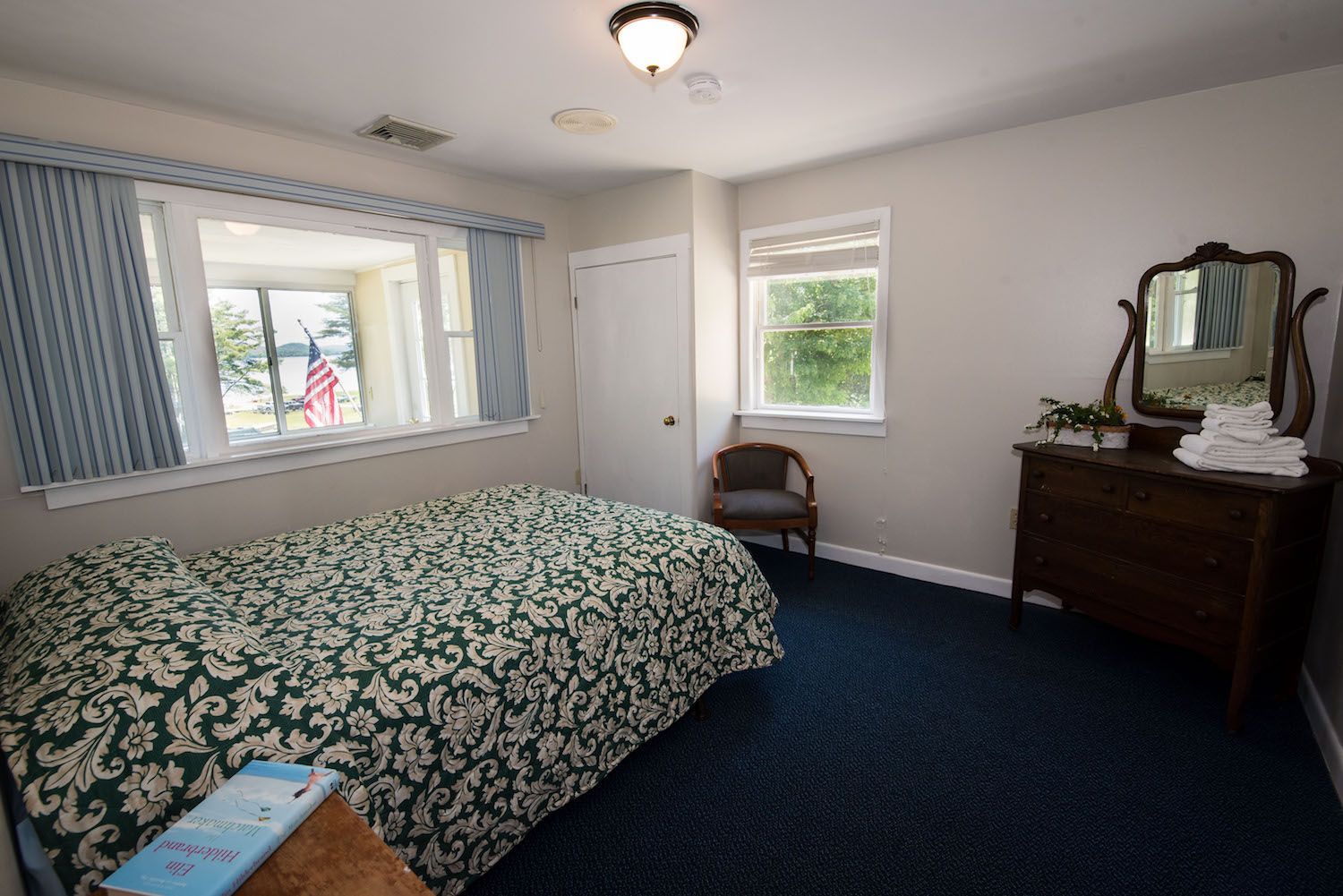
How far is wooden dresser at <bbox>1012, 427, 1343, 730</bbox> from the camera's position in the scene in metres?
2.02

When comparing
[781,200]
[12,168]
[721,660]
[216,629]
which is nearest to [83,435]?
[12,168]

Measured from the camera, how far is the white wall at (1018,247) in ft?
7.72

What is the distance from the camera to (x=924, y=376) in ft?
11.0

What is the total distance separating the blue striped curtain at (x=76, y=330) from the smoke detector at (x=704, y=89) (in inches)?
93.0

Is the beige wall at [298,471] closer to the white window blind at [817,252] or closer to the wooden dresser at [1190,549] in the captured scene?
the white window blind at [817,252]

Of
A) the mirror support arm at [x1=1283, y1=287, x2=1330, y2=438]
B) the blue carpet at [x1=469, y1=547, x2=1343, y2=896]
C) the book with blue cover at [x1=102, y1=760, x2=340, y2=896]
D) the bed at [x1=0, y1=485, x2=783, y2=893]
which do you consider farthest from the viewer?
the mirror support arm at [x1=1283, y1=287, x2=1330, y2=438]

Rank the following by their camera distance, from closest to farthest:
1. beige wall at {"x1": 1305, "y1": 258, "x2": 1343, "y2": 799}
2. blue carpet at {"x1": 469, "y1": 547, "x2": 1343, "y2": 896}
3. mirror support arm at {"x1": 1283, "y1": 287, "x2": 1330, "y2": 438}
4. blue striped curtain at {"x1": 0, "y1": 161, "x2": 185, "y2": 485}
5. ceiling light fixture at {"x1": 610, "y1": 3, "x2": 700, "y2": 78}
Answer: blue carpet at {"x1": 469, "y1": 547, "x2": 1343, "y2": 896} → ceiling light fixture at {"x1": 610, "y1": 3, "x2": 700, "y2": 78} → beige wall at {"x1": 1305, "y1": 258, "x2": 1343, "y2": 799} → blue striped curtain at {"x1": 0, "y1": 161, "x2": 185, "y2": 485} → mirror support arm at {"x1": 1283, "y1": 287, "x2": 1330, "y2": 438}

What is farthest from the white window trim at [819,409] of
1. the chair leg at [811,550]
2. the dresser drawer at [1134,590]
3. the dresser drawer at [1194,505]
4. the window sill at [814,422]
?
the dresser drawer at [1194,505]

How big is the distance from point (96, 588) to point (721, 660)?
1998mm

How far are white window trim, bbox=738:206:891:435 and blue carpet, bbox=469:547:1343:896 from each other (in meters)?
1.48

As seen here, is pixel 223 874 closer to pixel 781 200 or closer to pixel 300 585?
pixel 300 585

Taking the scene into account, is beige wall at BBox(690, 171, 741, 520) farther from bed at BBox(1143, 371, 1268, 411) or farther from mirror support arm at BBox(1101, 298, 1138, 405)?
bed at BBox(1143, 371, 1268, 411)

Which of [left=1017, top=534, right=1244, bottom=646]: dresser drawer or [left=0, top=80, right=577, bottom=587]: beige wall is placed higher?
[left=0, top=80, right=577, bottom=587]: beige wall

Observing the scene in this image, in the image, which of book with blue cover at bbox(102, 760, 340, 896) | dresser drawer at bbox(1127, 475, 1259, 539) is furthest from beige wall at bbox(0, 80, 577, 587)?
dresser drawer at bbox(1127, 475, 1259, 539)
